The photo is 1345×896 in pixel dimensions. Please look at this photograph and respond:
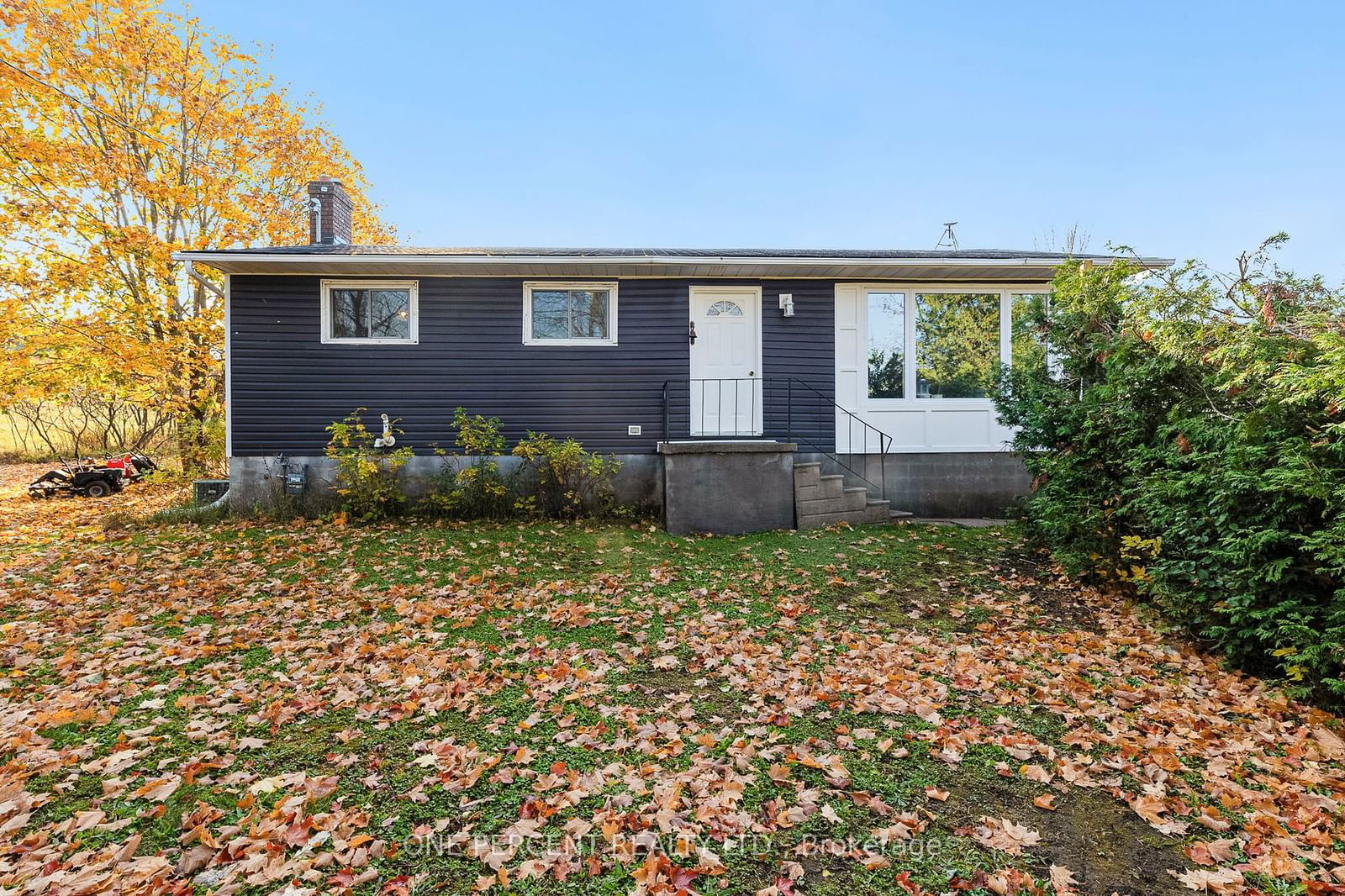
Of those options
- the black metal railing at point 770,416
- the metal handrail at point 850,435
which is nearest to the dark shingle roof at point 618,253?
the black metal railing at point 770,416

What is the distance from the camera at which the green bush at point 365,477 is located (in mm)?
8258

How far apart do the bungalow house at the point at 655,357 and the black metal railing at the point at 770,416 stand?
0.08 ft

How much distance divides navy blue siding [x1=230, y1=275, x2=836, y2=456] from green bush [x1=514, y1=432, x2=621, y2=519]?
0.56 meters

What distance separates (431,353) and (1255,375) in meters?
8.75

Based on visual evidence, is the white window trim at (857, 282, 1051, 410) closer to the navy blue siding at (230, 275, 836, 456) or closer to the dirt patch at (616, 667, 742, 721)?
the navy blue siding at (230, 275, 836, 456)

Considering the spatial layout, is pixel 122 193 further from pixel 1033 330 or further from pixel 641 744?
pixel 1033 330

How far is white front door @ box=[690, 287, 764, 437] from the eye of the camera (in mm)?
9297

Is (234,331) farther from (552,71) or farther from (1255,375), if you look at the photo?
(552,71)

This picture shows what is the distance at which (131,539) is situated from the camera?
742cm

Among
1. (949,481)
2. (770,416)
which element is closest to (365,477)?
(770,416)

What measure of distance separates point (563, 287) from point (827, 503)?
4.81 metres

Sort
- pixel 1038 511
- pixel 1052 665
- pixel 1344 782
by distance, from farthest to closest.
Result: pixel 1038 511
pixel 1052 665
pixel 1344 782

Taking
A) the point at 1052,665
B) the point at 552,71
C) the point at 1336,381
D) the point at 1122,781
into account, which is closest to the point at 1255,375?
the point at 1336,381

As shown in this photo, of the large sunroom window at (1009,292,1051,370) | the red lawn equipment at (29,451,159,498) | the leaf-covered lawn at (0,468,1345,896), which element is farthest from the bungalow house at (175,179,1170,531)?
the red lawn equipment at (29,451,159,498)
